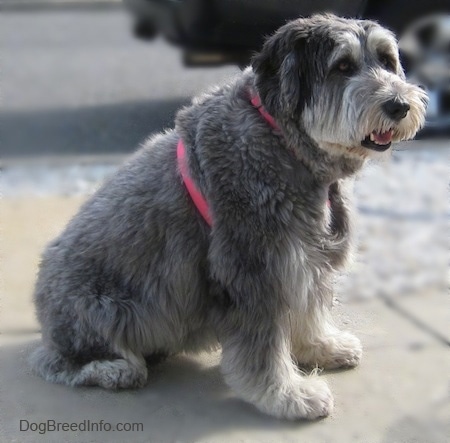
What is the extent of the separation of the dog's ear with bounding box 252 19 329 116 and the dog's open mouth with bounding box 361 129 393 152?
11.5 inches

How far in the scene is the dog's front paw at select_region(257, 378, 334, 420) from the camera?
3.24 m

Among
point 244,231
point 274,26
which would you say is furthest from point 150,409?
point 274,26

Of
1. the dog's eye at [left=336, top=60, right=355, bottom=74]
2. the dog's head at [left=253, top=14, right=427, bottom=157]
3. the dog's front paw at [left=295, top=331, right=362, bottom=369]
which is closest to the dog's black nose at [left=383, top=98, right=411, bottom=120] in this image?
the dog's head at [left=253, top=14, right=427, bottom=157]

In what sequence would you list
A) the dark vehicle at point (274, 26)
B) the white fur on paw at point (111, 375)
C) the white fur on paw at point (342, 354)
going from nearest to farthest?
1. the white fur on paw at point (111, 375)
2. the white fur on paw at point (342, 354)
3. the dark vehicle at point (274, 26)

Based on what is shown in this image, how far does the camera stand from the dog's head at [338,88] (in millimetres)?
3057

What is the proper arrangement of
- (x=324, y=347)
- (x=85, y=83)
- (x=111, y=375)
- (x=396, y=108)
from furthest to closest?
1. (x=85, y=83)
2. (x=324, y=347)
3. (x=111, y=375)
4. (x=396, y=108)

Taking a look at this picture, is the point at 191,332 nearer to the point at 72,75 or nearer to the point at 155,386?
the point at 155,386

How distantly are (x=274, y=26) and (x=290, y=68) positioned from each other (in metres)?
3.62

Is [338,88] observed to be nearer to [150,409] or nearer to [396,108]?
[396,108]

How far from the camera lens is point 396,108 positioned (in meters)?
3.04

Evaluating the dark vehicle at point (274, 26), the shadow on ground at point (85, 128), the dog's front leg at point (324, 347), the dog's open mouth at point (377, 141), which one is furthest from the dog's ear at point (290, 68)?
the shadow on ground at point (85, 128)

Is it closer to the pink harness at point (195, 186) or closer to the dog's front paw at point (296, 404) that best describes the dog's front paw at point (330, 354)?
the dog's front paw at point (296, 404)

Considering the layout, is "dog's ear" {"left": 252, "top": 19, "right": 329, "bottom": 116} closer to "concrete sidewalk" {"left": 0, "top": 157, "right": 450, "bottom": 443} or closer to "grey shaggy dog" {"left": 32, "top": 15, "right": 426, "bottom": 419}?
"grey shaggy dog" {"left": 32, "top": 15, "right": 426, "bottom": 419}

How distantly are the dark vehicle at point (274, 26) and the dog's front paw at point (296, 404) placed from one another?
391 cm
